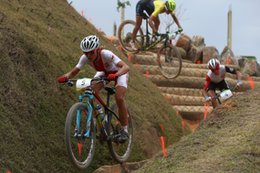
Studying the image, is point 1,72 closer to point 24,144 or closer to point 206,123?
point 24,144

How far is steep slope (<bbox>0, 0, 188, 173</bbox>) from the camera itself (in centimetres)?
906

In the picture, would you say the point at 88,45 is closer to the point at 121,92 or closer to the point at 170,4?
the point at 121,92

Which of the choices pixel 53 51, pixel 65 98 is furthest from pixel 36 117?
pixel 53 51

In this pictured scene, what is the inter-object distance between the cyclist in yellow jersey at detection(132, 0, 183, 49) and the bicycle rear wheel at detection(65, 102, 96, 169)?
7.02 metres

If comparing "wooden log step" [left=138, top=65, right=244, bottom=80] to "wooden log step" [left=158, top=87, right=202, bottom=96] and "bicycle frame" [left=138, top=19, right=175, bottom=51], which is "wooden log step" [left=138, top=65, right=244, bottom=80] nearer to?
"wooden log step" [left=158, top=87, right=202, bottom=96]

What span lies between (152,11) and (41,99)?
700 cm

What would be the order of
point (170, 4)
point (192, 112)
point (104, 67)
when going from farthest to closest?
point (192, 112) → point (170, 4) → point (104, 67)

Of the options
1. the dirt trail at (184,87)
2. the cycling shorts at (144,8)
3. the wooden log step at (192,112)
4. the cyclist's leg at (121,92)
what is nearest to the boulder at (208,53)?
the dirt trail at (184,87)

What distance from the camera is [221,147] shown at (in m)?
8.20

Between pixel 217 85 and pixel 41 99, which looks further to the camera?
pixel 217 85

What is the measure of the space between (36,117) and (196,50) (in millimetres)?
19497

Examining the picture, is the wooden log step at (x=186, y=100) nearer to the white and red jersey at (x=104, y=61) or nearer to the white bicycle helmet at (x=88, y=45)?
the white and red jersey at (x=104, y=61)

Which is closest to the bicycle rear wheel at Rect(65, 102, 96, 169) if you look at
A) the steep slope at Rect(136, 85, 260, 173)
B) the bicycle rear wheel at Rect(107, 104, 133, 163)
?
the bicycle rear wheel at Rect(107, 104, 133, 163)

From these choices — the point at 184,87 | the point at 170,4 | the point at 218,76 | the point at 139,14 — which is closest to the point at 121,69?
the point at 218,76
